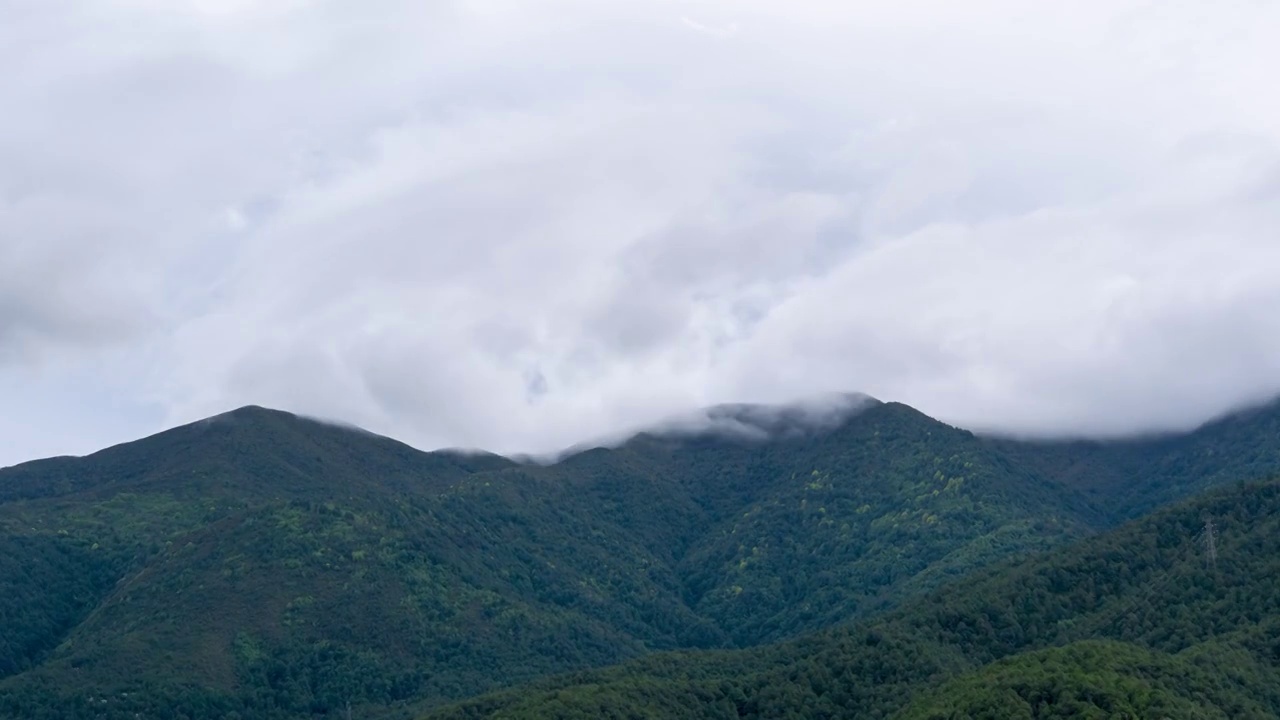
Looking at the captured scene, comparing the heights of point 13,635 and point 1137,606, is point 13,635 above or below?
above

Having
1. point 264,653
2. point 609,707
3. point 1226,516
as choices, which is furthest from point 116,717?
point 1226,516

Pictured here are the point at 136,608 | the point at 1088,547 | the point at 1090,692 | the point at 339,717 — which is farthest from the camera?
the point at 136,608

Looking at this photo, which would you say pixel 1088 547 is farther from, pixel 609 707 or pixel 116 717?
pixel 116 717

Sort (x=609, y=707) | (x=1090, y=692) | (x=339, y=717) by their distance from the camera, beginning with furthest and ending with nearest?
(x=339, y=717) → (x=609, y=707) → (x=1090, y=692)

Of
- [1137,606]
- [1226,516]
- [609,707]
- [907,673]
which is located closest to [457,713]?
[609,707]

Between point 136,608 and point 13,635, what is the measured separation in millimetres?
20965

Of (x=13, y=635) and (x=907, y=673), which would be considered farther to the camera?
(x=13, y=635)

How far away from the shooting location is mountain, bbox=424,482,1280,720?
121m

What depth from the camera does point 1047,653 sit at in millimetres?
128500

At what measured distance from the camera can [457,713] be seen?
141625 millimetres

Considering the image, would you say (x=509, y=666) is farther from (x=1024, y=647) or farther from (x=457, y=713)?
A: (x=1024, y=647)

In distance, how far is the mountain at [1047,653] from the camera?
4759 inches

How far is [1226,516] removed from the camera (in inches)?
6181

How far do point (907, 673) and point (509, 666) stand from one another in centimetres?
6161
